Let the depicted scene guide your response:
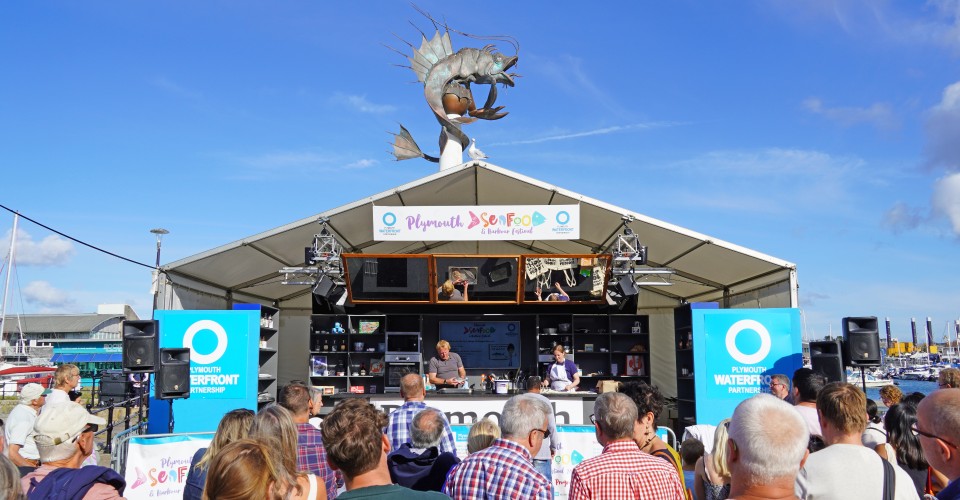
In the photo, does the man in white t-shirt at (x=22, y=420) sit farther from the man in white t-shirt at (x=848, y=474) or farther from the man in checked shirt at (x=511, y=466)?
the man in white t-shirt at (x=848, y=474)

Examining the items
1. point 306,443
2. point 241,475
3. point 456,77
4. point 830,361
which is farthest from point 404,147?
point 241,475

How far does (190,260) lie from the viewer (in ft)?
34.3

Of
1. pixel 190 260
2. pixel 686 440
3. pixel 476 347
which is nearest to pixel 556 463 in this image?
pixel 686 440

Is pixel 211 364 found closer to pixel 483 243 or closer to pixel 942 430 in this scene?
pixel 483 243

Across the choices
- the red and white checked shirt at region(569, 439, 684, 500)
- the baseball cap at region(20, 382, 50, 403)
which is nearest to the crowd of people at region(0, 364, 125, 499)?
the red and white checked shirt at region(569, 439, 684, 500)

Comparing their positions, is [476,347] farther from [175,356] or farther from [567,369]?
[175,356]

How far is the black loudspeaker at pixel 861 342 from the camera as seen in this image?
8586 millimetres

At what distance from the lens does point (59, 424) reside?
9.64 feet

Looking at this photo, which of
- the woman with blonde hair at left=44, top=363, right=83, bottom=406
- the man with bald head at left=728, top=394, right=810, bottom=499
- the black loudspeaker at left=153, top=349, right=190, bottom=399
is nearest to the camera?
the man with bald head at left=728, top=394, right=810, bottom=499

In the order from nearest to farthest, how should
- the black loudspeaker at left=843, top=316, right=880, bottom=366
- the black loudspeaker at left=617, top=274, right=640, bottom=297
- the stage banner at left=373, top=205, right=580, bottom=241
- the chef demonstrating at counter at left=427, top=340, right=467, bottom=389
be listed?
the black loudspeaker at left=843, top=316, right=880, bottom=366, the stage banner at left=373, top=205, right=580, bottom=241, the chef demonstrating at counter at left=427, top=340, right=467, bottom=389, the black loudspeaker at left=617, top=274, right=640, bottom=297

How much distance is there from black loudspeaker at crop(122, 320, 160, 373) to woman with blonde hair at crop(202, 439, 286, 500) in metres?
7.08

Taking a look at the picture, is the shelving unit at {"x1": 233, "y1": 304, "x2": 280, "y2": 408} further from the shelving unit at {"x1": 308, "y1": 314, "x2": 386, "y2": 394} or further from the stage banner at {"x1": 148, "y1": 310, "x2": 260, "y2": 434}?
the shelving unit at {"x1": 308, "y1": 314, "x2": 386, "y2": 394}

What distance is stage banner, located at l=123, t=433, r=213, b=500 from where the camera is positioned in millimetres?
6410

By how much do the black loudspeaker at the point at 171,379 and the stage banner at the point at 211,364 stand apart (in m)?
1.29
